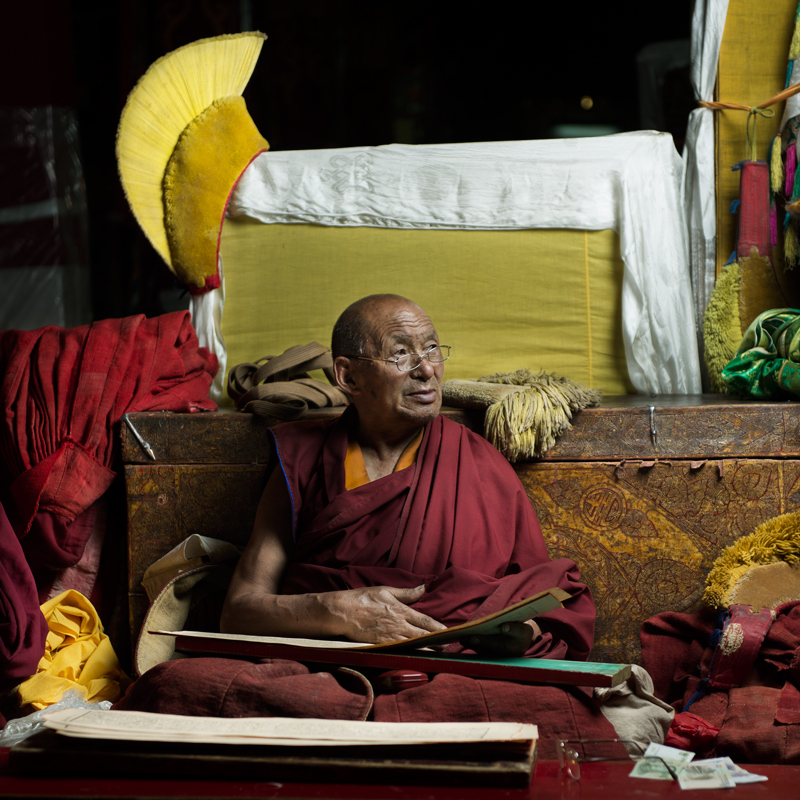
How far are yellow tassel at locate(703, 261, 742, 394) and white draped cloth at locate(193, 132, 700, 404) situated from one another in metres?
0.06

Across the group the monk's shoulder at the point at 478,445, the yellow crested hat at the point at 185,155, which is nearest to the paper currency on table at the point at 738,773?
the monk's shoulder at the point at 478,445

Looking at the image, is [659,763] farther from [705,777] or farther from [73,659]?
[73,659]

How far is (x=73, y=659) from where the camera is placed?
2646mm

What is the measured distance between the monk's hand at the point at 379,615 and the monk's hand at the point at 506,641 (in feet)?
0.29

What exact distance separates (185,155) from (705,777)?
283 cm

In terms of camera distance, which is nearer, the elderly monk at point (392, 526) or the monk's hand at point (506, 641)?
the monk's hand at point (506, 641)

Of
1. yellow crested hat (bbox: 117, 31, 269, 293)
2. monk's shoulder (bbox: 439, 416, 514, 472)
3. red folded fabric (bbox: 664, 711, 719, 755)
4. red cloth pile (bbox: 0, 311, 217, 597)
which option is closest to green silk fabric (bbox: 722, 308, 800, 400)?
monk's shoulder (bbox: 439, 416, 514, 472)

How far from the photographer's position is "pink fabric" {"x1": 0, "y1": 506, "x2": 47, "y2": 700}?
2285 millimetres

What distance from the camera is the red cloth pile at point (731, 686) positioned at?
2.09 metres

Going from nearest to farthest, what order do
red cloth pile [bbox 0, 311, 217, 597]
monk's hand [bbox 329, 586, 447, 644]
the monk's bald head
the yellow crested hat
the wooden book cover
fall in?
the wooden book cover
monk's hand [bbox 329, 586, 447, 644]
the monk's bald head
red cloth pile [bbox 0, 311, 217, 597]
the yellow crested hat

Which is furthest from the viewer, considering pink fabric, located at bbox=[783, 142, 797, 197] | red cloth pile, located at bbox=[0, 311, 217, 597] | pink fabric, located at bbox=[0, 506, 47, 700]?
pink fabric, located at bbox=[783, 142, 797, 197]

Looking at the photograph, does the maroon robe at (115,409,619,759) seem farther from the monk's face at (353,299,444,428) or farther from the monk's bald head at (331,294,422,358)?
the monk's bald head at (331,294,422,358)

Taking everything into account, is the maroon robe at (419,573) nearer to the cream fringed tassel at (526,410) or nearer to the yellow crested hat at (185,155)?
the cream fringed tassel at (526,410)

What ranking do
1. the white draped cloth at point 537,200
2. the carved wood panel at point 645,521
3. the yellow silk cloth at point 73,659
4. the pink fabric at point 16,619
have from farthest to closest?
the white draped cloth at point 537,200
the carved wood panel at point 645,521
the yellow silk cloth at point 73,659
the pink fabric at point 16,619
